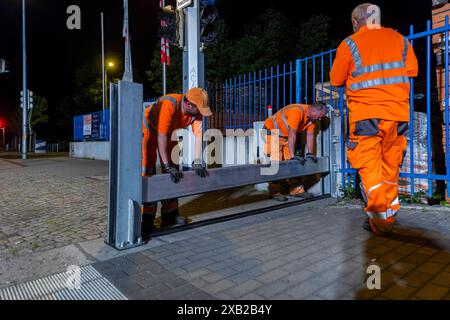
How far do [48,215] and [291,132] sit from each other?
3.67 meters

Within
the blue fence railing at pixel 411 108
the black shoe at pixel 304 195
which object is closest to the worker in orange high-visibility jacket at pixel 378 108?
the blue fence railing at pixel 411 108

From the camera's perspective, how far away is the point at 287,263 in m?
2.69

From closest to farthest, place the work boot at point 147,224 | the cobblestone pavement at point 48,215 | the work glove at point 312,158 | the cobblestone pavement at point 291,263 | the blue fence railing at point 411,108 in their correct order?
the cobblestone pavement at point 291,263 < the cobblestone pavement at point 48,215 < the work boot at point 147,224 < the blue fence railing at point 411,108 < the work glove at point 312,158

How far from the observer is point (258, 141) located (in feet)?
20.9

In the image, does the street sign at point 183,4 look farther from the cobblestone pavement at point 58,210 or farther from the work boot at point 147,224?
the work boot at point 147,224

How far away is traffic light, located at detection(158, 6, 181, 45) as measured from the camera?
5438 millimetres

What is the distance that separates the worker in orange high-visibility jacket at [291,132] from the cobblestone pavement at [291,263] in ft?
5.17

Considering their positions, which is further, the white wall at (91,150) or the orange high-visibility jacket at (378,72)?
the white wall at (91,150)

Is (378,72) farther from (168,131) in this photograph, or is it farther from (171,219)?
(171,219)

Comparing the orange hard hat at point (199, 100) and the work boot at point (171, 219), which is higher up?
the orange hard hat at point (199, 100)

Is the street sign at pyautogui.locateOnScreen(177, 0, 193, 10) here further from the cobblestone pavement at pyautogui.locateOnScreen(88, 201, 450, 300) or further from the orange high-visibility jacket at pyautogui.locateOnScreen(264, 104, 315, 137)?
the cobblestone pavement at pyautogui.locateOnScreen(88, 201, 450, 300)

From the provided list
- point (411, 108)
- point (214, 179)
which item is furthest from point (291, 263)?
point (411, 108)

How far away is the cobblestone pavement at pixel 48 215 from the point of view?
350 cm

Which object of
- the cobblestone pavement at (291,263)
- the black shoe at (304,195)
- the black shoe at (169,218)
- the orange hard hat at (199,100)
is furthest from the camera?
the black shoe at (304,195)
